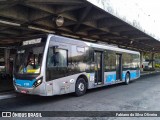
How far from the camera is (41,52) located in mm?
8312

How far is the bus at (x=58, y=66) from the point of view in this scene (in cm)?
816

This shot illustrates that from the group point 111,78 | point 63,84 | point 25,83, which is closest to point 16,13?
point 25,83

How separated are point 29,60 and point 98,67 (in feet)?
15.8

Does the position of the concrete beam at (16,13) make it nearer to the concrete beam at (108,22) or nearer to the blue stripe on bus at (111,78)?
the concrete beam at (108,22)

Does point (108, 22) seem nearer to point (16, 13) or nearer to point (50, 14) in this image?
point (50, 14)

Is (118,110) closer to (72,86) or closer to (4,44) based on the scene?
(72,86)

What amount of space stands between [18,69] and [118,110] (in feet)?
15.4

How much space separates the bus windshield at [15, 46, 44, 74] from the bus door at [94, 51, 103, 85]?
431cm

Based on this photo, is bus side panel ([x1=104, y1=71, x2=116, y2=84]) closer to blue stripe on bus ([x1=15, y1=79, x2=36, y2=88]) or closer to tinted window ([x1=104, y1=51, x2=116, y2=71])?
tinted window ([x1=104, y1=51, x2=116, y2=71])

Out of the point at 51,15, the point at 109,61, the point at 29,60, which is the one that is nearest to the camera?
the point at 29,60

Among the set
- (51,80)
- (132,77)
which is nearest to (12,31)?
(51,80)

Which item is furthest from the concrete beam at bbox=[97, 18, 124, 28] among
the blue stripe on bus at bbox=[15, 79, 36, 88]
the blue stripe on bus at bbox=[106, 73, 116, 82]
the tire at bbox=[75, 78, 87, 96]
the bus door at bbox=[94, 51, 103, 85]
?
the blue stripe on bus at bbox=[15, 79, 36, 88]

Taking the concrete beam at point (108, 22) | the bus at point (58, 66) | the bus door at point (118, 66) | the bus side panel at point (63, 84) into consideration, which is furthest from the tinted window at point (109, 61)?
the bus side panel at point (63, 84)

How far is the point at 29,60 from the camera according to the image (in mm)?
8539
